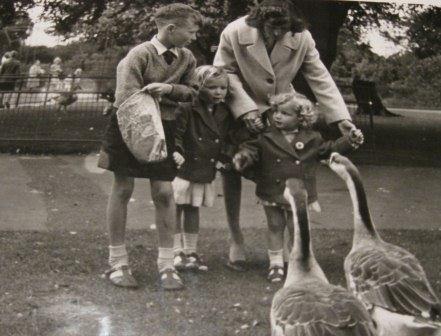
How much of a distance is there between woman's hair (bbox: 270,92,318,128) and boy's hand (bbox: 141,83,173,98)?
0.99 m

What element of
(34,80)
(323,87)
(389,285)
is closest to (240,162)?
(323,87)

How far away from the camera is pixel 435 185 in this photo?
11.9m

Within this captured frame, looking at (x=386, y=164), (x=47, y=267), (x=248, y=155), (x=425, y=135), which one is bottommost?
(x=425, y=135)

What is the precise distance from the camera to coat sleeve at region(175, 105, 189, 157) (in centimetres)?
612

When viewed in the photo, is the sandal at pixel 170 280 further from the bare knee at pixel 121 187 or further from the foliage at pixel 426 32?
the foliage at pixel 426 32

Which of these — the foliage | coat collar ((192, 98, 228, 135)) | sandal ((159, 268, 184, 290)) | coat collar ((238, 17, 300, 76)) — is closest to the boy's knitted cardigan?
coat collar ((192, 98, 228, 135))

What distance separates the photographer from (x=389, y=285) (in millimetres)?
4500

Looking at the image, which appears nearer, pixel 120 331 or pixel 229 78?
pixel 120 331

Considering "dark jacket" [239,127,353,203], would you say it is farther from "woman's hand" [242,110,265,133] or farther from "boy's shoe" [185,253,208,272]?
"boy's shoe" [185,253,208,272]

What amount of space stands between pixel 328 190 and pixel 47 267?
218 inches

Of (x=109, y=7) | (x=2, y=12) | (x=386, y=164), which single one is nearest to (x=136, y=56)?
(x=386, y=164)

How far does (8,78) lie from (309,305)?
1723cm

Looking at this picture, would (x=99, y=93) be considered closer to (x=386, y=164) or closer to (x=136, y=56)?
(x=386, y=164)

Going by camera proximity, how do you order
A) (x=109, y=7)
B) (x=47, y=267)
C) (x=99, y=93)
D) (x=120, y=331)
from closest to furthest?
1. (x=120, y=331)
2. (x=47, y=267)
3. (x=109, y=7)
4. (x=99, y=93)
